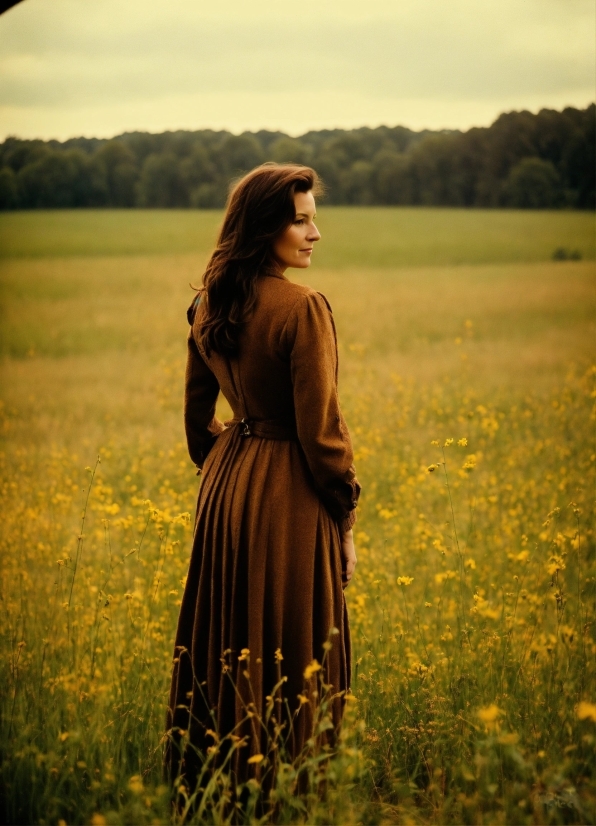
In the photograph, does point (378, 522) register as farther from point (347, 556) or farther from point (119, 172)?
point (119, 172)

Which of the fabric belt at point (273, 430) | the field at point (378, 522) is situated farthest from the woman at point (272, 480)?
the field at point (378, 522)

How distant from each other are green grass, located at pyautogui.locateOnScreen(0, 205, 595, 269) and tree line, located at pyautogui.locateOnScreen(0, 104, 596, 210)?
1.47ft

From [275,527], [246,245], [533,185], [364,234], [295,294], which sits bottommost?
[275,527]

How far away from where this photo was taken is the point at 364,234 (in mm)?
22609

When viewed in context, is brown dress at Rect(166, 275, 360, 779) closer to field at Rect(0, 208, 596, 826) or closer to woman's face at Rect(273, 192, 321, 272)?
woman's face at Rect(273, 192, 321, 272)

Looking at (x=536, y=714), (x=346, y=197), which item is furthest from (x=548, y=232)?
(x=536, y=714)

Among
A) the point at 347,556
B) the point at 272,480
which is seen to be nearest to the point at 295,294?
the point at 272,480

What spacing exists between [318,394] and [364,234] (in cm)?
2050

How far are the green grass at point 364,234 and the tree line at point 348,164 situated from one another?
45 centimetres

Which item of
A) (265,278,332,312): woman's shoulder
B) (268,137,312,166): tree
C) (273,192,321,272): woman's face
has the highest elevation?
(268,137,312,166): tree

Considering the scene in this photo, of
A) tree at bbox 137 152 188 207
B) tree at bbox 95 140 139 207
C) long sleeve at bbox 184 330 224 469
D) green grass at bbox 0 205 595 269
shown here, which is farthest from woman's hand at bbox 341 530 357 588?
tree at bbox 137 152 188 207

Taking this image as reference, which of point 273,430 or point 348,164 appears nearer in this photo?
point 273,430

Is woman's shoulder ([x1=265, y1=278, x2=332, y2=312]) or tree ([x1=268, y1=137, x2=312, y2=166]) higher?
tree ([x1=268, y1=137, x2=312, y2=166])

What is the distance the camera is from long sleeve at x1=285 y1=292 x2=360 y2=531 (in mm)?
2643
